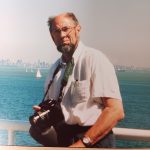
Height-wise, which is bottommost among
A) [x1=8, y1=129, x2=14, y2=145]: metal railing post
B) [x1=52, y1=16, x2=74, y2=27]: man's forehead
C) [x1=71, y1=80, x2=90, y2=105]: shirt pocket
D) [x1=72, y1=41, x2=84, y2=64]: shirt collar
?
[x1=8, y1=129, x2=14, y2=145]: metal railing post

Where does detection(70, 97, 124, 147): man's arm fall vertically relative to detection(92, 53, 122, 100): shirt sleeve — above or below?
below

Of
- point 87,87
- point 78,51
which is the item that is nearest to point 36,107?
point 87,87

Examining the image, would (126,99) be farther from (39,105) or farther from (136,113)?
(39,105)

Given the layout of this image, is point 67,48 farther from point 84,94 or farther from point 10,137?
point 10,137

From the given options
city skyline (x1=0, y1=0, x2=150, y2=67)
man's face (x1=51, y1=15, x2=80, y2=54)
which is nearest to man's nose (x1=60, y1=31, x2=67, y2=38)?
man's face (x1=51, y1=15, x2=80, y2=54)

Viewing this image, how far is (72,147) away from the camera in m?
2.21

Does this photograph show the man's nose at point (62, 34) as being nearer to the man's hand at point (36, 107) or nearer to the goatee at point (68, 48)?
the goatee at point (68, 48)

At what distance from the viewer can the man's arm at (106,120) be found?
2.16 meters

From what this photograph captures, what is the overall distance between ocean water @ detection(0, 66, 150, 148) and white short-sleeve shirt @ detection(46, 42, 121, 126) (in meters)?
0.09

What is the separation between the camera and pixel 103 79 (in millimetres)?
2195

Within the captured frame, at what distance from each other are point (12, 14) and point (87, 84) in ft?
2.54

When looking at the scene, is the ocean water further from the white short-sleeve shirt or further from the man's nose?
the man's nose

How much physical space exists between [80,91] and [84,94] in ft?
0.12

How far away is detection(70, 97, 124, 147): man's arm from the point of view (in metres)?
2.16
